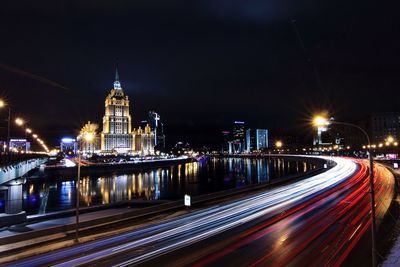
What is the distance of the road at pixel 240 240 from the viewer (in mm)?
16250

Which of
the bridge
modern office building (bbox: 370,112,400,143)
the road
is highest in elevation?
modern office building (bbox: 370,112,400,143)

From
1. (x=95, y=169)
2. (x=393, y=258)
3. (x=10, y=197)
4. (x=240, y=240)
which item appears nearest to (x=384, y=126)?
(x=95, y=169)

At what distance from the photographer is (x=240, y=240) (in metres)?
19.6

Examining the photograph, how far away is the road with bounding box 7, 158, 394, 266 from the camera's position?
16250mm

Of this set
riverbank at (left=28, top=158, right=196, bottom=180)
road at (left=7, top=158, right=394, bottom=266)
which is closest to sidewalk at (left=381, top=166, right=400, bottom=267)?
road at (left=7, top=158, right=394, bottom=266)

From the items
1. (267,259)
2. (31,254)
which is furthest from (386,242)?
(31,254)

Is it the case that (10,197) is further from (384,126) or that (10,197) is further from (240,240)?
(384,126)

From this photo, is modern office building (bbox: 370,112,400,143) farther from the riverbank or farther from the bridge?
the bridge

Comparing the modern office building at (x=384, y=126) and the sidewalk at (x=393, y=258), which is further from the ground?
the modern office building at (x=384, y=126)

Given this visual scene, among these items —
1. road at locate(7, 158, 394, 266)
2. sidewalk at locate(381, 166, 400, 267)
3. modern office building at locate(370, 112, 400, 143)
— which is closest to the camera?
sidewalk at locate(381, 166, 400, 267)

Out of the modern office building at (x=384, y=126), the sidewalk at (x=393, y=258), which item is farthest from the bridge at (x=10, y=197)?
the modern office building at (x=384, y=126)

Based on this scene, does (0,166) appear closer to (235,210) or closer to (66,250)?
(66,250)

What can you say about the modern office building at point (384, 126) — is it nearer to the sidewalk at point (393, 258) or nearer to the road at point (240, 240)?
the road at point (240, 240)

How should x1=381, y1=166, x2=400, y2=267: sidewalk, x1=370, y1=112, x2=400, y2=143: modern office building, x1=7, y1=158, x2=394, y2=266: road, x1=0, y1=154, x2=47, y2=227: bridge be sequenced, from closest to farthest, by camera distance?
x1=381, y1=166, x2=400, y2=267: sidewalk → x1=7, y1=158, x2=394, y2=266: road → x1=0, y1=154, x2=47, y2=227: bridge → x1=370, y1=112, x2=400, y2=143: modern office building
